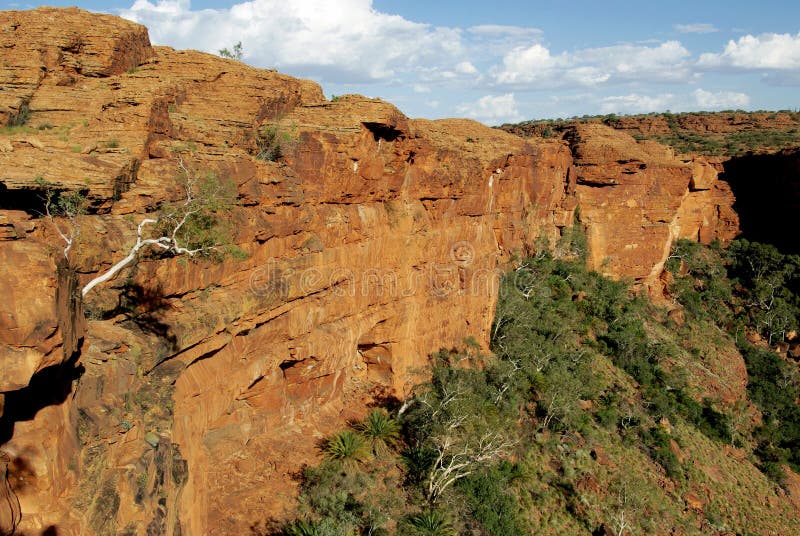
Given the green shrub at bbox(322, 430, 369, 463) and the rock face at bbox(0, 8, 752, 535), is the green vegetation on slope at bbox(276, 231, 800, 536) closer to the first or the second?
the green shrub at bbox(322, 430, 369, 463)

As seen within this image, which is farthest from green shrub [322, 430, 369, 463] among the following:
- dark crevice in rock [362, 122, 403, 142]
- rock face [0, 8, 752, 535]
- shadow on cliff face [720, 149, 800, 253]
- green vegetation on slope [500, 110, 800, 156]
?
shadow on cliff face [720, 149, 800, 253]

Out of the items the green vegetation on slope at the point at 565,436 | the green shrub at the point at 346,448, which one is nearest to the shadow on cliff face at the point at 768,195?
the green vegetation on slope at the point at 565,436

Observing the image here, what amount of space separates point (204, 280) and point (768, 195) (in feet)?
147

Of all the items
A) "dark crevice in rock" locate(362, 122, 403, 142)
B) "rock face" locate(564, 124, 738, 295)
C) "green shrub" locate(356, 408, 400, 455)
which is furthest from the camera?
"rock face" locate(564, 124, 738, 295)

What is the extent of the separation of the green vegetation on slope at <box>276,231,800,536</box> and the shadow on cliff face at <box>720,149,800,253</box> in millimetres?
10193

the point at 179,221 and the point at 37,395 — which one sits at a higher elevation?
the point at 179,221

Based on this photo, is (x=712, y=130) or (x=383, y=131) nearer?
(x=383, y=131)

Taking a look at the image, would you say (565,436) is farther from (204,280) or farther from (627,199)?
(627,199)

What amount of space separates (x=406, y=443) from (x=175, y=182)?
10555 millimetres

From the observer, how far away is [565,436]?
845 inches

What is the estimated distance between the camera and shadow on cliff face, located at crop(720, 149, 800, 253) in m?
39.6

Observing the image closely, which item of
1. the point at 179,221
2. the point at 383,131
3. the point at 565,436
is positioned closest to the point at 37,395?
the point at 179,221

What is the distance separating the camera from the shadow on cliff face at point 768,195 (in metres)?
39.6

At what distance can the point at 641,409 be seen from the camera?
25453mm
